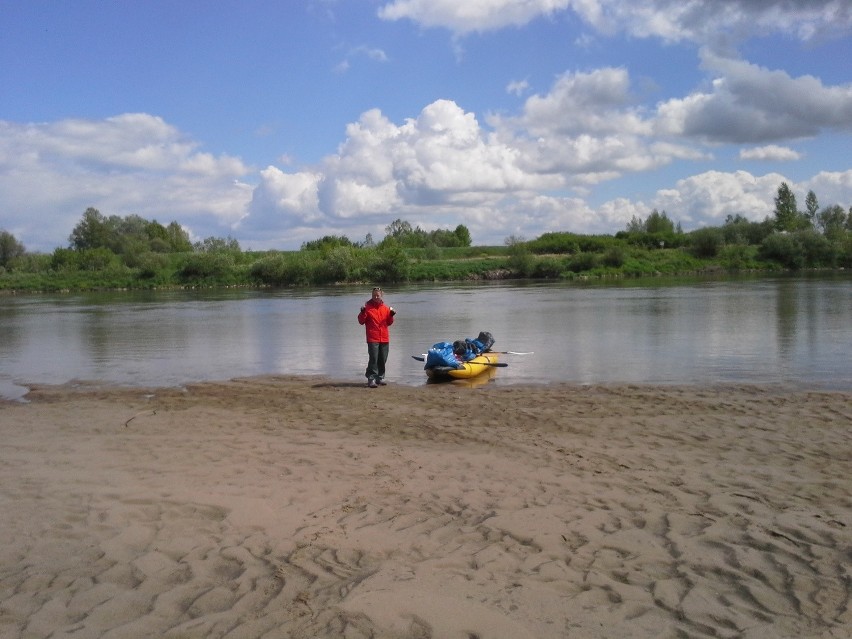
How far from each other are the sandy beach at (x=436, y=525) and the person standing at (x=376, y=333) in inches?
127

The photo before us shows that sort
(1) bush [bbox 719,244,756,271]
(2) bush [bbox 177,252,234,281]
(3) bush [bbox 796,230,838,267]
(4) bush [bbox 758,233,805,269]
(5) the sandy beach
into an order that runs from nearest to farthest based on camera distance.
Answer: (5) the sandy beach < (3) bush [bbox 796,230,838,267] < (4) bush [bbox 758,233,805,269] < (1) bush [bbox 719,244,756,271] < (2) bush [bbox 177,252,234,281]

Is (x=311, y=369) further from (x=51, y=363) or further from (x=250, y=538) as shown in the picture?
(x=250, y=538)

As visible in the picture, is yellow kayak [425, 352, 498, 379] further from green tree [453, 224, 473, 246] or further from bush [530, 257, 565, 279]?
green tree [453, 224, 473, 246]

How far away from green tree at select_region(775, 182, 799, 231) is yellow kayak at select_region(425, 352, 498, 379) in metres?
88.8

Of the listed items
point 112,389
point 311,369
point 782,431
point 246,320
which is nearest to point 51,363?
point 112,389

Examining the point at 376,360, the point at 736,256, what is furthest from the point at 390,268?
the point at 376,360

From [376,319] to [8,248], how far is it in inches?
4018

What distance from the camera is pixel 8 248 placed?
→ 325 ft

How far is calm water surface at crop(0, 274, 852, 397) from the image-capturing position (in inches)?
612

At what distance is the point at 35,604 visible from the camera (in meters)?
4.88

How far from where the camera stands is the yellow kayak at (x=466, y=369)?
1470cm

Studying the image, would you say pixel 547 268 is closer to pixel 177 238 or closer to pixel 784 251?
pixel 784 251

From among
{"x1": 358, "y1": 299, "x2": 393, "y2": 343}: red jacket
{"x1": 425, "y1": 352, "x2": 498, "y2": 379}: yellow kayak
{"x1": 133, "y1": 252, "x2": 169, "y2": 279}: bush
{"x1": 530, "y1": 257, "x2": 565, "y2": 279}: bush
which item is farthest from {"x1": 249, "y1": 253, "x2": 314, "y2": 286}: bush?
{"x1": 358, "y1": 299, "x2": 393, "y2": 343}: red jacket

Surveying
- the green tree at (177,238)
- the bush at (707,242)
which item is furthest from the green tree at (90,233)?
the bush at (707,242)
